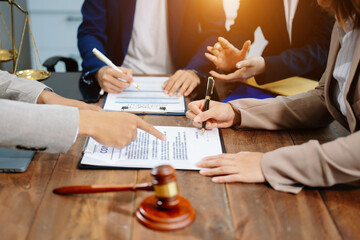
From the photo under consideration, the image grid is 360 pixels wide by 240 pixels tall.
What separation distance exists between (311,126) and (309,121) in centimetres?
2

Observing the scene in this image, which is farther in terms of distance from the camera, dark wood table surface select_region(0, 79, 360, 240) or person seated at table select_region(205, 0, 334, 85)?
person seated at table select_region(205, 0, 334, 85)

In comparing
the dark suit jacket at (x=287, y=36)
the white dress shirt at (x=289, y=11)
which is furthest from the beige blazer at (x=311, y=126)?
the white dress shirt at (x=289, y=11)

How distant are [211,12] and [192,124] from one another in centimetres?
109

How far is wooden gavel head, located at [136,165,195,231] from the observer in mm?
698

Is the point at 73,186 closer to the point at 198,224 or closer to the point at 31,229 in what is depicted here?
the point at 31,229

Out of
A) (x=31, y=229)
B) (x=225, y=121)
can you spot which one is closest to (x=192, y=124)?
(x=225, y=121)

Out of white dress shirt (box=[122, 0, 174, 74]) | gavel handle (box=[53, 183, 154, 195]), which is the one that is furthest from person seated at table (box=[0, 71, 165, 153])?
white dress shirt (box=[122, 0, 174, 74])

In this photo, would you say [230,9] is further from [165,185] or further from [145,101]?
[165,185]

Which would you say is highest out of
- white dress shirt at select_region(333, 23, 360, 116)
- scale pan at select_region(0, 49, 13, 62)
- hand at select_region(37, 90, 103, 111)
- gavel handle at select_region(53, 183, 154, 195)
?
white dress shirt at select_region(333, 23, 360, 116)

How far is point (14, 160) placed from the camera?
0.91 m

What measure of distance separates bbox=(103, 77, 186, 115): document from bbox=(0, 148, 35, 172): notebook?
428 millimetres

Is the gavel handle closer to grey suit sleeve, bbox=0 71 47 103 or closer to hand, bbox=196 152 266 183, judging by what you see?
hand, bbox=196 152 266 183

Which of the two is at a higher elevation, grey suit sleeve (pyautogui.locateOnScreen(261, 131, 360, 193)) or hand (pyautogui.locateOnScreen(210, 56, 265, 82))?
grey suit sleeve (pyautogui.locateOnScreen(261, 131, 360, 193))

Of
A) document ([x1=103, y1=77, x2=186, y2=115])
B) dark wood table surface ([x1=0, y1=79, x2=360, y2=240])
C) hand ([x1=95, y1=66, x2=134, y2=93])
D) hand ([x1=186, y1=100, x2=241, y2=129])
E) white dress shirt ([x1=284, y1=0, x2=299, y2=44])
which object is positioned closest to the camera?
dark wood table surface ([x1=0, y1=79, x2=360, y2=240])
